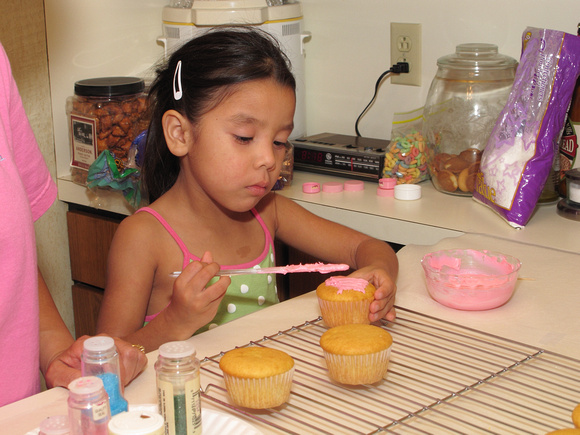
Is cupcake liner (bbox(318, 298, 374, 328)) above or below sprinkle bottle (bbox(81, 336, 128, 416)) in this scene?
below

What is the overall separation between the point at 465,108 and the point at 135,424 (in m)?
1.31

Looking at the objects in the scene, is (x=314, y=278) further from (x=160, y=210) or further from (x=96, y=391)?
(x=96, y=391)

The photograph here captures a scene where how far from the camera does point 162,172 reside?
4.66ft

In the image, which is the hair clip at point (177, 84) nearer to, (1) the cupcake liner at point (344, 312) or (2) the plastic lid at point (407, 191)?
(1) the cupcake liner at point (344, 312)

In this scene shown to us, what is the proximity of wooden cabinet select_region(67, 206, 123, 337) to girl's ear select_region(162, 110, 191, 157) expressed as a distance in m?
0.56

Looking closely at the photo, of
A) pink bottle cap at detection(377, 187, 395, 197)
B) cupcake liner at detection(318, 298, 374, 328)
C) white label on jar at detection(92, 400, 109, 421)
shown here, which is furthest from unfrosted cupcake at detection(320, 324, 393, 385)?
pink bottle cap at detection(377, 187, 395, 197)

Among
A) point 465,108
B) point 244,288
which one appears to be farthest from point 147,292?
point 465,108

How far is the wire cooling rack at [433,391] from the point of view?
2.47 ft

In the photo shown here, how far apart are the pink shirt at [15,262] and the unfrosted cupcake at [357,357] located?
41 centimetres

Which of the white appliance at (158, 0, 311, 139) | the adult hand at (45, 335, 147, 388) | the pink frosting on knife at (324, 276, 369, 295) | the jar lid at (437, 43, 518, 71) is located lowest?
the adult hand at (45, 335, 147, 388)

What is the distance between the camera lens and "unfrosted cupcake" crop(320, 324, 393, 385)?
0.82 meters

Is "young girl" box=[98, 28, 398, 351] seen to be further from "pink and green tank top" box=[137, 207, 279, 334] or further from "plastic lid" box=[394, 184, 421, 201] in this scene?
"plastic lid" box=[394, 184, 421, 201]

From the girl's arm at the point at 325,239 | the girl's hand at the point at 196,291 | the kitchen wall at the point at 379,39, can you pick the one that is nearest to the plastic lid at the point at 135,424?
the girl's hand at the point at 196,291

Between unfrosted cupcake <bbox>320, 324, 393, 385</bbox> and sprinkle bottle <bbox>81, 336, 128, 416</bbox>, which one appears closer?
sprinkle bottle <bbox>81, 336, 128, 416</bbox>
